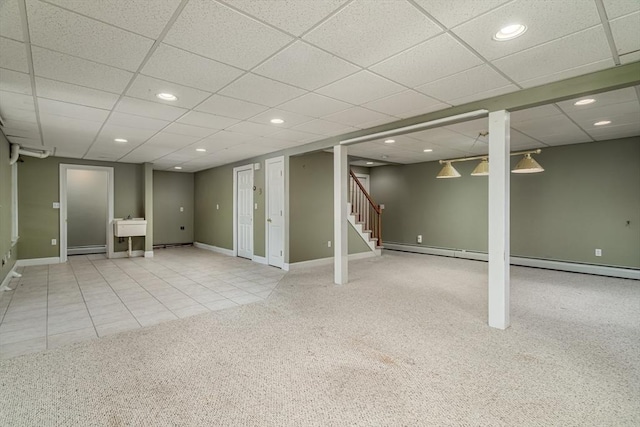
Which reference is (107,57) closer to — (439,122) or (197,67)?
(197,67)

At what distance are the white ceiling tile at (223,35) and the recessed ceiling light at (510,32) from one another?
4.70 feet

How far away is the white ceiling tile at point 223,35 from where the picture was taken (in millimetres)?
1869

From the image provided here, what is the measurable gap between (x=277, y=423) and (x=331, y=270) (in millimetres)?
4379

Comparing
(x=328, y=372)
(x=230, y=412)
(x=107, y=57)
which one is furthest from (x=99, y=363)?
(x=107, y=57)

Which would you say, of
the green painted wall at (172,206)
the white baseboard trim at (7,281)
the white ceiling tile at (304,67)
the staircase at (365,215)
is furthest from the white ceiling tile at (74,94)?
the green painted wall at (172,206)

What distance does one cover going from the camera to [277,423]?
1809 millimetres

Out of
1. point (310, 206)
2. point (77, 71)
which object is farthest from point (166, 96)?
point (310, 206)

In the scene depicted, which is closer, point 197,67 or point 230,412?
point 230,412

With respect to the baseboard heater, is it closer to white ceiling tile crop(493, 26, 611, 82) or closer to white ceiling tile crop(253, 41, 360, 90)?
white ceiling tile crop(253, 41, 360, 90)

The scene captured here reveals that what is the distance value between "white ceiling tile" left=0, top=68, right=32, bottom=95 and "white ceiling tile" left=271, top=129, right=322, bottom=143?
2.87 metres

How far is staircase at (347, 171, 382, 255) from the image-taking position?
25.1ft

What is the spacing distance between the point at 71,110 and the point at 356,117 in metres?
3.46

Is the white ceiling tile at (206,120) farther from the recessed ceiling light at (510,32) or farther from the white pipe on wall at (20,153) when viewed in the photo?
the white pipe on wall at (20,153)

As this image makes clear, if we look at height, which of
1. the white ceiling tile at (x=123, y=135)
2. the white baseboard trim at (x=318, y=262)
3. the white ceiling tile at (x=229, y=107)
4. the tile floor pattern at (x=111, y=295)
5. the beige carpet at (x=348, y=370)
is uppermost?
the white ceiling tile at (x=123, y=135)
